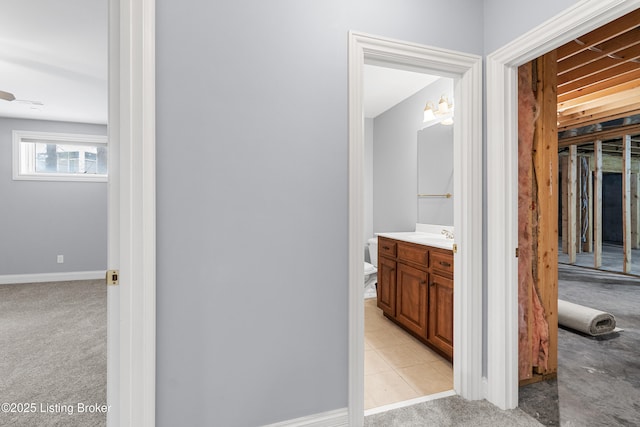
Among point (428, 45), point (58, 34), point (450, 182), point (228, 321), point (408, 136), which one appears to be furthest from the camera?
point (408, 136)

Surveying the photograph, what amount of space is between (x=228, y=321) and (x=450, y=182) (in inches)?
103

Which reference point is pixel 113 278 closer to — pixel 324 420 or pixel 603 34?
pixel 324 420

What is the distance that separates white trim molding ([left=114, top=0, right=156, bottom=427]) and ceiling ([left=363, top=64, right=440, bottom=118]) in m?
2.16

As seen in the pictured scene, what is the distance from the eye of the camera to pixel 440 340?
246cm

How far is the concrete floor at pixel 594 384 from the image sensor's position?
1.81 meters

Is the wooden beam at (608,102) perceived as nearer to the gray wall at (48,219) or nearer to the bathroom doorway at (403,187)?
the bathroom doorway at (403,187)

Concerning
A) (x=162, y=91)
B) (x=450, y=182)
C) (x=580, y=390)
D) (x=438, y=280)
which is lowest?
(x=580, y=390)

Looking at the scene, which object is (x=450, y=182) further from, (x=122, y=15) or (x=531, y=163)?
(x=122, y=15)

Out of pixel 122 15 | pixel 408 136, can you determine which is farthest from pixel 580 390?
pixel 122 15

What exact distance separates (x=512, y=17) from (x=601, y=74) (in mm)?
2770

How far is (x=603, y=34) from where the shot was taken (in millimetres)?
2418

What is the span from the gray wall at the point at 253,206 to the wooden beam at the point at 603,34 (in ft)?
6.12

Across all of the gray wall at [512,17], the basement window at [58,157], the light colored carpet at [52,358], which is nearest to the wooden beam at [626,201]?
the gray wall at [512,17]

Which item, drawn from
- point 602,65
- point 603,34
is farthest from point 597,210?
point 603,34
